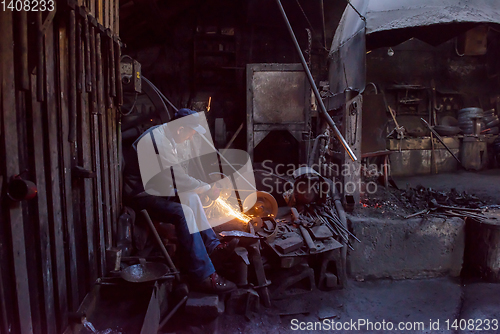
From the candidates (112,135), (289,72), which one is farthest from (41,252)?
(289,72)

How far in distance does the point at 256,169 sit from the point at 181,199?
2.40 meters

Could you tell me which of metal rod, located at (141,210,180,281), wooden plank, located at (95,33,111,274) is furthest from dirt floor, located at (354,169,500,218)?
wooden plank, located at (95,33,111,274)

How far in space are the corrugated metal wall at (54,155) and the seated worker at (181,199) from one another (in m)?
0.51

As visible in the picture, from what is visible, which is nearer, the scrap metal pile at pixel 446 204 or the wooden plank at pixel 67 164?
the wooden plank at pixel 67 164

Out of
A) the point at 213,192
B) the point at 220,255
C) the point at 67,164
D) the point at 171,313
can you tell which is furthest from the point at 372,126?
the point at 67,164

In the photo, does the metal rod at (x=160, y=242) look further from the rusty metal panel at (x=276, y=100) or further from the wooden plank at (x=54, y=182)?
the rusty metal panel at (x=276, y=100)

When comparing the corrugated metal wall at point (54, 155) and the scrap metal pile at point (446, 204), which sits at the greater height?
the corrugated metal wall at point (54, 155)

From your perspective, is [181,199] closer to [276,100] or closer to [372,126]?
[276,100]

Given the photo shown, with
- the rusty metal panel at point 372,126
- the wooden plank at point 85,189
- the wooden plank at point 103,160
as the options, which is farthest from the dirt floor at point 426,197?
the wooden plank at point 85,189

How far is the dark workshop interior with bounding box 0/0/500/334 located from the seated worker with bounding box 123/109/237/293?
0.07m

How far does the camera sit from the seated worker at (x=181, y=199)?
363cm

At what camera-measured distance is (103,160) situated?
133 inches

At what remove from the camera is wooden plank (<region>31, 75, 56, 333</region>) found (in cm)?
215

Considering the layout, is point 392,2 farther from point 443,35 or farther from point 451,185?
point 451,185
